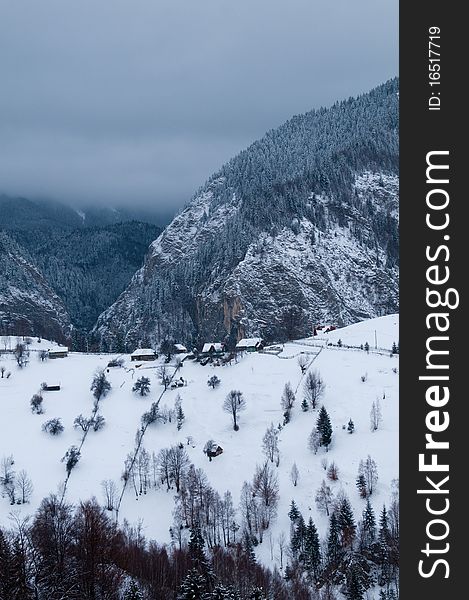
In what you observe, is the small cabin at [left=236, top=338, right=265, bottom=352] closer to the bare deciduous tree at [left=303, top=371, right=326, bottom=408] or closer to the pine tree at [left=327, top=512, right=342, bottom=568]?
the bare deciduous tree at [left=303, top=371, right=326, bottom=408]

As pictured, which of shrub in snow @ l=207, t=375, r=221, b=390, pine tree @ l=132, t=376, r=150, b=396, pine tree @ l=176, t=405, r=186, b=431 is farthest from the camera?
shrub in snow @ l=207, t=375, r=221, b=390

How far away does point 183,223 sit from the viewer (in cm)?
19062

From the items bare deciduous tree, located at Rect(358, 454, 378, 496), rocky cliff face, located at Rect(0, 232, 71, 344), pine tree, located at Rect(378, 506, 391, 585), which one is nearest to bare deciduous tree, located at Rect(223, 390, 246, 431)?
bare deciduous tree, located at Rect(358, 454, 378, 496)

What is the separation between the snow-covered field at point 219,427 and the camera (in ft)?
145

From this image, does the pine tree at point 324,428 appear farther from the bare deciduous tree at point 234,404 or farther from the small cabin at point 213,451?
the bare deciduous tree at point 234,404

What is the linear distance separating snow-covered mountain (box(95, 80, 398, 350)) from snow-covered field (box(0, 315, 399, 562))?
36.8 meters

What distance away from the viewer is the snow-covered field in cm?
4428

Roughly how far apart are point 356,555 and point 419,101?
34234 mm

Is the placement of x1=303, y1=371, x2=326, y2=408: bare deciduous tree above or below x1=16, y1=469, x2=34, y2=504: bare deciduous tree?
above

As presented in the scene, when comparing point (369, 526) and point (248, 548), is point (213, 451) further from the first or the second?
point (369, 526)

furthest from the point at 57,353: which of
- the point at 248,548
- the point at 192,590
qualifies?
the point at 192,590

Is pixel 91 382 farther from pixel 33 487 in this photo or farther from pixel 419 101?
pixel 419 101

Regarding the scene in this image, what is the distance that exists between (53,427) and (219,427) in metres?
17.1

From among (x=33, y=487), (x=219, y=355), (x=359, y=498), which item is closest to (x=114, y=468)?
(x=33, y=487)
